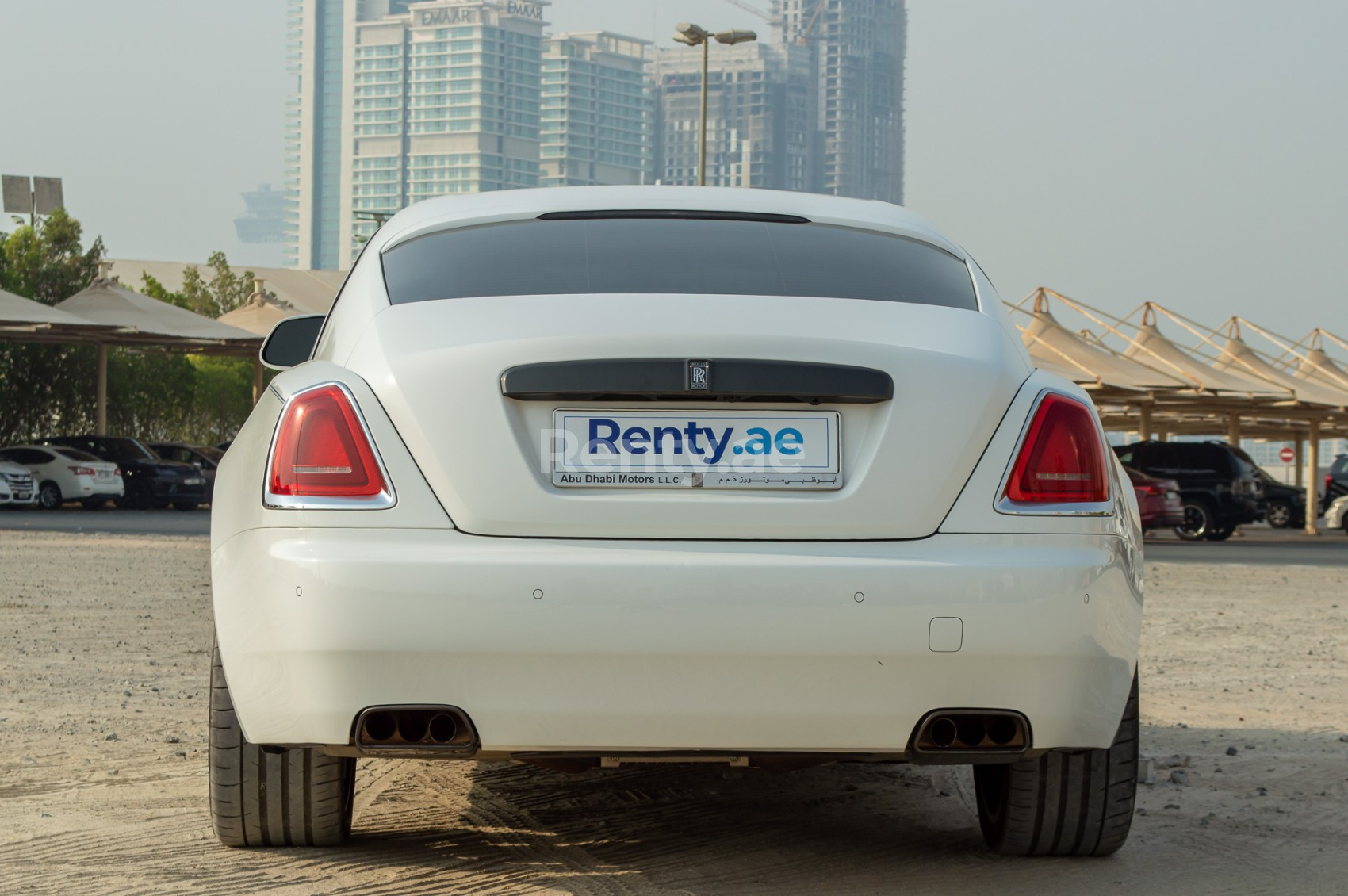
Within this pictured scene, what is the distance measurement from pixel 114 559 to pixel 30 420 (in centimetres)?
2728

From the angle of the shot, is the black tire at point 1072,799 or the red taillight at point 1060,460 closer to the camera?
the red taillight at point 1060,460

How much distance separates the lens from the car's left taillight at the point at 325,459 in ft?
10.7

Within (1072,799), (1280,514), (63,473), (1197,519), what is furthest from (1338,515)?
(1072,799)

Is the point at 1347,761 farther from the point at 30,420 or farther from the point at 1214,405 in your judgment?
the point at 30,420

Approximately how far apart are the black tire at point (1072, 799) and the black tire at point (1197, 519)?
1081 inches

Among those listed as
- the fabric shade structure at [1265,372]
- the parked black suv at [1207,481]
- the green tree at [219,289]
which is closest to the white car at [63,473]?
the parked black suv at [1207,481]

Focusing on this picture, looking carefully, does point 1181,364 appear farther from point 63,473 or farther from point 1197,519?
point 63,473

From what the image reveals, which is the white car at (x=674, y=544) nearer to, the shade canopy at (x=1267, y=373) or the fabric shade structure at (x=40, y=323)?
the fabric shade structure at (x=40, y=323)

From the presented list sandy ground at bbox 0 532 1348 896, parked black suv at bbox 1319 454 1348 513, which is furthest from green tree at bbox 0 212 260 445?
sandy ground at bbox 0 532 1348 896

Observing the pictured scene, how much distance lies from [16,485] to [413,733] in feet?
99.5

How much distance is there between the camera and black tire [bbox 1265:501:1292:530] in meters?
38.2

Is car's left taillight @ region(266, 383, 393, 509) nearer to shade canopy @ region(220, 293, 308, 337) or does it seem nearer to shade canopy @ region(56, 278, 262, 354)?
shade canopy @ region(56, 278, 262, 354)

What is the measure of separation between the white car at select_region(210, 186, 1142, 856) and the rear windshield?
9 centimetres

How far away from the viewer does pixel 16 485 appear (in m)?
31.1
